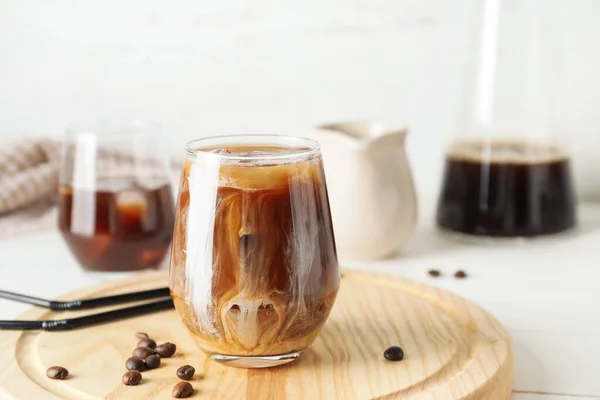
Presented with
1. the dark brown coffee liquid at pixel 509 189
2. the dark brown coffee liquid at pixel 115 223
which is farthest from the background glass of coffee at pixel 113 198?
the dark brown coffee liquid at pixel 509 189

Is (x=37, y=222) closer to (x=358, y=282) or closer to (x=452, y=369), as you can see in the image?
(x=358, y=282)

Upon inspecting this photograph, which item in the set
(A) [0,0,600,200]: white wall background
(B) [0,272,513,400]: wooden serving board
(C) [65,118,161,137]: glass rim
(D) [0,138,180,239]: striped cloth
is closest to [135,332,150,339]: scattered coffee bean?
(B) [0,272,513,400]: wooden serving board

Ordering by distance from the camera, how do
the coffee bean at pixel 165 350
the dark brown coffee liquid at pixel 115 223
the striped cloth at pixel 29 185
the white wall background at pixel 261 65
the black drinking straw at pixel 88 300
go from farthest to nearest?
1. the white wall background at pixel 261 65
2. the striped cloth at pixel 29 185
3. the dark brown coffee liquid at pixel 115 223
4. the black drinking straw at pixel 88 300
5. the coffee bean at pixel 165 350

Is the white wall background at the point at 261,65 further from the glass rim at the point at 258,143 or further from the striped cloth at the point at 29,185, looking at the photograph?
the glass rim at the point at 258,143

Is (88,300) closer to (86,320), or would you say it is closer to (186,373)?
(86,320)

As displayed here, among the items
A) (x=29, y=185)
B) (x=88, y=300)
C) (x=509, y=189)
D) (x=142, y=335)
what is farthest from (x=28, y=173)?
(x=509, y=189)

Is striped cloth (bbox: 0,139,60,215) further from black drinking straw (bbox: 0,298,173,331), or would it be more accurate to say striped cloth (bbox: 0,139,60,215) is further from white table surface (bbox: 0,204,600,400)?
black drinking straw (bbox: 0,298,173,331)

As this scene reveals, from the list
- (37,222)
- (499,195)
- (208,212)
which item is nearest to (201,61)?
(37,222)
